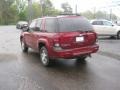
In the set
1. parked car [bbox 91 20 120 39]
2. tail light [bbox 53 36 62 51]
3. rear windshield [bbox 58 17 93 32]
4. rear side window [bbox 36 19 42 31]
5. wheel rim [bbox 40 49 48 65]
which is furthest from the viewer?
parked car [bbox 91 20 120 39]

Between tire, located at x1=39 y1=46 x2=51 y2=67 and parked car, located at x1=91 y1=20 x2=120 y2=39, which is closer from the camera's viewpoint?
tire, located at x1=39 y1=46 x2=51 y2=67

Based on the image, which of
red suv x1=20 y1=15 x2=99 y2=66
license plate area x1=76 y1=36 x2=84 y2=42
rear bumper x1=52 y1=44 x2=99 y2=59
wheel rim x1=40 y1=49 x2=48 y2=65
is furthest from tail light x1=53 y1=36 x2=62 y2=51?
wheel rim x1=40 y1=49 x2=48 y2=65

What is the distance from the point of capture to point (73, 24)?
8.89 meters

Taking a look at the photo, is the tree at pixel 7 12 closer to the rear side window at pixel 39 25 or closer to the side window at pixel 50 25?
the rear side window at pixel 39 25

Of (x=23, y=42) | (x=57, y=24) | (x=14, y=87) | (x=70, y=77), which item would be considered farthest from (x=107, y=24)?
(x=14, y=87)

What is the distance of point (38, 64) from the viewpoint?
9695mm

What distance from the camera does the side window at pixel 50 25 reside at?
29.0ft

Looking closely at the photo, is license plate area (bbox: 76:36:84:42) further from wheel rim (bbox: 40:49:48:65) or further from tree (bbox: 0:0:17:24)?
tree (bbox: 0:0:17:24)

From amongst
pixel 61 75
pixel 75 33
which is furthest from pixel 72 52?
pixel 61 75

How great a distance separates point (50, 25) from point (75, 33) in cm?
105

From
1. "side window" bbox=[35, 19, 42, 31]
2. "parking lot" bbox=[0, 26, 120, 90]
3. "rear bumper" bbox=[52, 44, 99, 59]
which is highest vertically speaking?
"side window" bbox=[35, 19, 42, 31]

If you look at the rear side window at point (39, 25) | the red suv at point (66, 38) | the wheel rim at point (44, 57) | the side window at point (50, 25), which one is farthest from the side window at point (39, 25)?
the wheel rim at point (44, 57)

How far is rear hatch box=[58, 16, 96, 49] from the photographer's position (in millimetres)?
8453

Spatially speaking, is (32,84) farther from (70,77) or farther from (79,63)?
(79,63)
